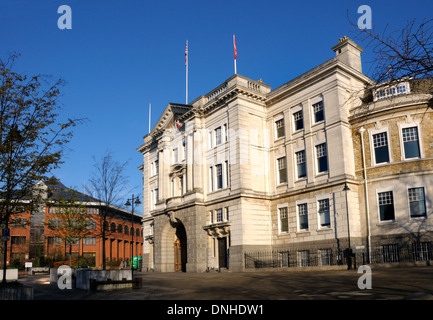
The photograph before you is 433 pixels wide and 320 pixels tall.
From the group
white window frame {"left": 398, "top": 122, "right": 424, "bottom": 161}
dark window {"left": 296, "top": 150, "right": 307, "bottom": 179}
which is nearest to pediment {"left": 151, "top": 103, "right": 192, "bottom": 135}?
dark window {"left": 296, "top": 150, "right": 307, "bottom": 179}

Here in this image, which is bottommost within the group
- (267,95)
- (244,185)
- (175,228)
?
(175,228)

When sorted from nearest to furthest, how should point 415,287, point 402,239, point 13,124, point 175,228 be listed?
point 415,287 → point 13,124 → point 402,239 → point 175,228

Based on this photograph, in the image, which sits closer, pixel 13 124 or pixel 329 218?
pixel 13 124

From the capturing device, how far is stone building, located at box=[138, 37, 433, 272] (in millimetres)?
29469

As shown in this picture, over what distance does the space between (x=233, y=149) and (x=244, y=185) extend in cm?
349

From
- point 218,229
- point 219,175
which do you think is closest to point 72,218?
point 219,175

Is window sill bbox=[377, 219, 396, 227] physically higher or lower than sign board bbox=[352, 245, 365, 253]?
higher

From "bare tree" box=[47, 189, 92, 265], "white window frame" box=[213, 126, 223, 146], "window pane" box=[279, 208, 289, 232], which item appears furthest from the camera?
"bare tree" box=[47, 189, 92, 265]

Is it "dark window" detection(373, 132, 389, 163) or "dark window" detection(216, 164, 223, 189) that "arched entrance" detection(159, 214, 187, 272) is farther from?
"dark window" detection(373, 132, 389, 163)

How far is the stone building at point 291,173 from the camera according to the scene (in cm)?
2947
